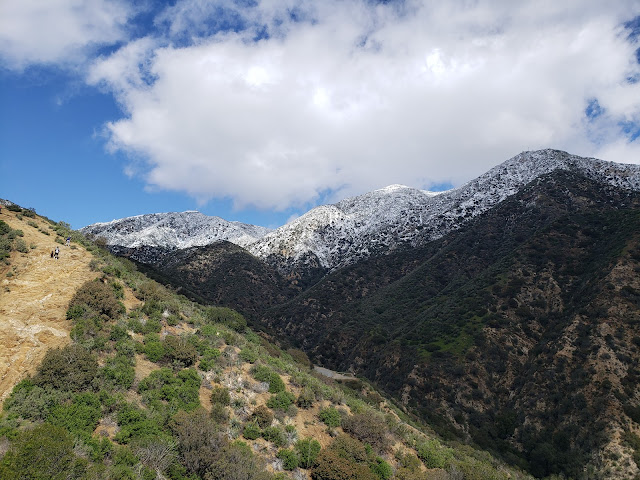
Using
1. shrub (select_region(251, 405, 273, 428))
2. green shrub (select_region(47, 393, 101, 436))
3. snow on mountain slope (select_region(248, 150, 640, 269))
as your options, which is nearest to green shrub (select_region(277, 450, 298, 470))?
shrub (select_region(251, 405, 273, 428))

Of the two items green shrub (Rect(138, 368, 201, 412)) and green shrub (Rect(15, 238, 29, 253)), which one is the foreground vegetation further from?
green shrub (Rect(15, 238, 29, 253))

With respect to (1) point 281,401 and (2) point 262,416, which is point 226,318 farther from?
(2) point 262,416

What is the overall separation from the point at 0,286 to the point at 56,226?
1039cm

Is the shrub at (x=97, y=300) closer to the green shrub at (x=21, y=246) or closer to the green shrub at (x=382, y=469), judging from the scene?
the green shrub at (x=21, y=246)

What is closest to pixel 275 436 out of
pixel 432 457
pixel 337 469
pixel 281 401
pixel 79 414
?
pixel 281 401

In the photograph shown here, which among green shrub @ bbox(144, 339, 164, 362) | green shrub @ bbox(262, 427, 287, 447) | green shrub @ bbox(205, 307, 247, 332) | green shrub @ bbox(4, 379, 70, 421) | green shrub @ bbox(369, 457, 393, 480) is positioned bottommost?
green shrub @ bbox(369, 457, 393, 480)

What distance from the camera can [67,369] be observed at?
12453mm

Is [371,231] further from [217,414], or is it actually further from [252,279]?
[217,414]

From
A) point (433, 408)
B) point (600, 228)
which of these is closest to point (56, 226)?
point (433, 408)

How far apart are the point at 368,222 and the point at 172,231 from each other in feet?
272

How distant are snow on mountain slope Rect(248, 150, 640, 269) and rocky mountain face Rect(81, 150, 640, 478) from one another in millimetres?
635

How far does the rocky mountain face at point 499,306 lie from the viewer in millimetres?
33422

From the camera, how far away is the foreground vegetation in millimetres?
10359

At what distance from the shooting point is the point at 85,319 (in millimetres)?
15523
